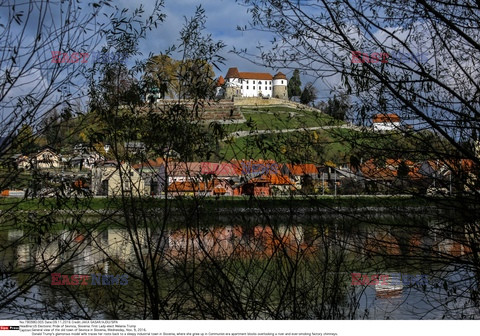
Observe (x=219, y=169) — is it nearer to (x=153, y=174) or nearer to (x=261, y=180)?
(x=261, y=180)

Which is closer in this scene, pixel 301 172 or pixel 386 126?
pixel 386 126

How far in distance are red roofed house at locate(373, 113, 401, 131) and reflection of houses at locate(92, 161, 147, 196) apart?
168 cm

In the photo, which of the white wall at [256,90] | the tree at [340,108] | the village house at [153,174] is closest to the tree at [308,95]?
the tree at [340,108]

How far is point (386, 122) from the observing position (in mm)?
3186

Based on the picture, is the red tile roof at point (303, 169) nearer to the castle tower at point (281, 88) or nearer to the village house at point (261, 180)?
the village house at point (261, 180)

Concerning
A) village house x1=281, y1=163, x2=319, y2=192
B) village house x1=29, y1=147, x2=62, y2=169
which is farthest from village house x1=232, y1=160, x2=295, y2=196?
village house x1=29, y1=147, x2=62, y2=169

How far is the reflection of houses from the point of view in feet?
12.2

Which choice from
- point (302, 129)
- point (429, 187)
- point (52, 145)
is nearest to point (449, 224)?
point (429, 187)

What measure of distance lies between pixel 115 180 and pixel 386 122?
2.11 meters

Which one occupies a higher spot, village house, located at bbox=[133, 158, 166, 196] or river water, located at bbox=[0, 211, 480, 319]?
village house, located at bbox=[133, 158, 166, 196]

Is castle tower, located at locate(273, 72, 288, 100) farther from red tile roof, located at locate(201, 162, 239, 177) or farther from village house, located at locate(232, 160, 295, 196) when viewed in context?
red tile roof, located at locate(201, 162, 239, 177)

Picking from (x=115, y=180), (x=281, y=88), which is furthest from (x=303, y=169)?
(x=281, y=88)

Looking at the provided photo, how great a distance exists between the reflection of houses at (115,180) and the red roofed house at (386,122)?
1.68m

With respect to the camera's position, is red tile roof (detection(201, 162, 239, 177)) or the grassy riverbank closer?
the grassy riverbank
